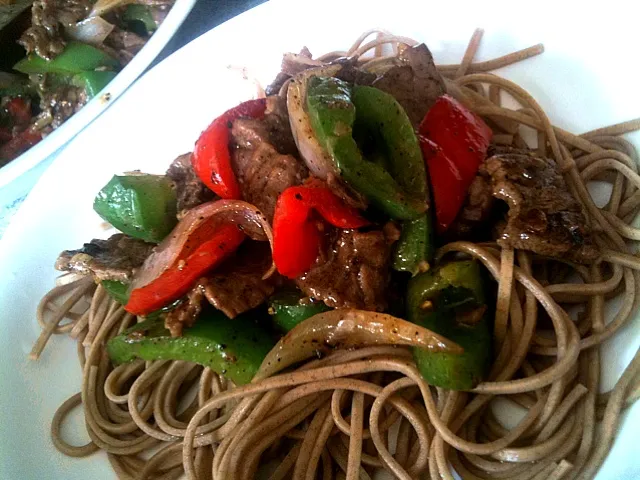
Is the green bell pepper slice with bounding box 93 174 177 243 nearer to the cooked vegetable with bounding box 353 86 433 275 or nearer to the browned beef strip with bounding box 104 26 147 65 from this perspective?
the cooked vegetable with bounding box 353 86 433 275

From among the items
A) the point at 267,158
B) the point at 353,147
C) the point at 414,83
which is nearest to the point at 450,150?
the point at 414,83

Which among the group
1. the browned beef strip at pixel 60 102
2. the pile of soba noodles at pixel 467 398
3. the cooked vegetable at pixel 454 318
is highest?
the browned beef strip at pixel 60 102

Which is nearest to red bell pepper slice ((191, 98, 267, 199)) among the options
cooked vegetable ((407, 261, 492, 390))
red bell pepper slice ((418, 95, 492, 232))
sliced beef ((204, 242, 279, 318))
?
sliced beef ((204, 242, 279, 318))

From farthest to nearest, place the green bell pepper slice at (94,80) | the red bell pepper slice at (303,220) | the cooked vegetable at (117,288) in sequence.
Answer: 1. the green bell pepper slice at (94,80)
2. the cooked vegetable at (117,288)
3. the red bell pepper slice at (303,220)

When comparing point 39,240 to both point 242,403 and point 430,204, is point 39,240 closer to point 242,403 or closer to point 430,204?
point 242,403

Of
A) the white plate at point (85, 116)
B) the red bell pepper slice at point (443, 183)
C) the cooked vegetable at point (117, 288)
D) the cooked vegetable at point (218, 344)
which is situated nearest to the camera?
the red bell pepper slice at point (443, 183)

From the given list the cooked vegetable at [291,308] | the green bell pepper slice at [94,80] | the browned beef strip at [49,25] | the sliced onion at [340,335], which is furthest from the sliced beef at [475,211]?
the browned beef strip at [49,25]

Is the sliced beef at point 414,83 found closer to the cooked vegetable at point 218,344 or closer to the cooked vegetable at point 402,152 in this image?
the cooked vegetable at point 402,152
